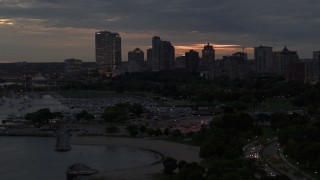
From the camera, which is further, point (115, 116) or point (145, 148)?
point (115, 116)

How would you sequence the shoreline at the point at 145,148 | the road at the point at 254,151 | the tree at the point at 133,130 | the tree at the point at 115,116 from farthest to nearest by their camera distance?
the tree at the point at 115,116 → the tree at the point at 133,130 → the road at the point at 254,151 → the shoreline at the point at 145,148

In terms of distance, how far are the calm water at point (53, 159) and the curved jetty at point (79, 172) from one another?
34cm

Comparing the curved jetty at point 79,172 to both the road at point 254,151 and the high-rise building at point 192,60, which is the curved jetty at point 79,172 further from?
the high-rise building at point 192,60

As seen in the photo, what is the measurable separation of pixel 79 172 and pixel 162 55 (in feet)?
193

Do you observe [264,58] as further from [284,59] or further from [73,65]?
[73,65]

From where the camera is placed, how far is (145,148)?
1343 centimetres

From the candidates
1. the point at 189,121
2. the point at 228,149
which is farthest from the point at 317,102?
the point at 228,149

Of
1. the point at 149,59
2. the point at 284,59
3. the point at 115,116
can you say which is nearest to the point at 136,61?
the point at 149,59

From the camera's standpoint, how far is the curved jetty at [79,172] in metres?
9.90

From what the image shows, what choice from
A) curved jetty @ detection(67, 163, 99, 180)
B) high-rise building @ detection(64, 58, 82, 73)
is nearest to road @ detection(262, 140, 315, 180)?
curved jetty @ detection(67, 163, 99, 180)

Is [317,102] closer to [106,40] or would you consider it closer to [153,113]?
[153,113]

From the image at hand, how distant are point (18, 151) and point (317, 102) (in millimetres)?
12949

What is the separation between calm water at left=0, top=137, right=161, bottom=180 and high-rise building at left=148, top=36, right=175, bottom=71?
175 ft

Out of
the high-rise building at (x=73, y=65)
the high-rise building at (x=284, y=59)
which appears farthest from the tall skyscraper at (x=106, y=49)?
the high-rise building at (x=284, y=59)
